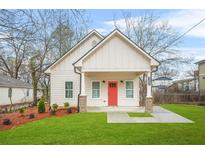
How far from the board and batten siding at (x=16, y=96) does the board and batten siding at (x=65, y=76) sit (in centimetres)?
632

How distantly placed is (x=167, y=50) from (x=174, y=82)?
3568mm

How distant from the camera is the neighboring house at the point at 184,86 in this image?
82.3 ft

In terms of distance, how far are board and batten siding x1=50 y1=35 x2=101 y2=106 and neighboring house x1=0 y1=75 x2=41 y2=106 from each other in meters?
5.88

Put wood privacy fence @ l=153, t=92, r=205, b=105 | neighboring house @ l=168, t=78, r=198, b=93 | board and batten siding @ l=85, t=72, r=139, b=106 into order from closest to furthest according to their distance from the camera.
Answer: board and batten siding @ l=85, t=72, r=139, b=106 → wood privacy fence @ l=153, t=92, r=205, b=105 → neighboring house @ l=168, t=78, r=198, b=93

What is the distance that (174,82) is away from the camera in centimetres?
2638

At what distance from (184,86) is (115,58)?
45.4 feet

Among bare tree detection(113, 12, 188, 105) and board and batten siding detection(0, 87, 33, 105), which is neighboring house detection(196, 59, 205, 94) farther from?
board and batten siding detection(0, 87, 33, 105)

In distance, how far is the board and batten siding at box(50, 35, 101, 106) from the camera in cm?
1756

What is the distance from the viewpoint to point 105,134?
8742 mm

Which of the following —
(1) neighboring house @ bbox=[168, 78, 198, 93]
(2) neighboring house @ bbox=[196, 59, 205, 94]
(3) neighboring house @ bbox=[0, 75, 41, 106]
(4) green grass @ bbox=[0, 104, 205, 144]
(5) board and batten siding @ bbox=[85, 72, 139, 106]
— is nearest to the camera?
(4) green grass @ bbox=[0, 104, 205, 144]

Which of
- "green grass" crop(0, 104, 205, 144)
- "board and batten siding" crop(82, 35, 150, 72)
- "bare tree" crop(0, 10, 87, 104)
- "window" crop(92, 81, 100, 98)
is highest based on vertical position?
"bare tree" crop(0, 10, 87, 104)

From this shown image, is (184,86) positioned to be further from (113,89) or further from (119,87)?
(113,89)

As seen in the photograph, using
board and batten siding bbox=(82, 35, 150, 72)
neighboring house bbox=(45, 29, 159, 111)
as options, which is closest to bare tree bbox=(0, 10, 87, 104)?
neighboring house bbox=(45, 29, 159, 111)
